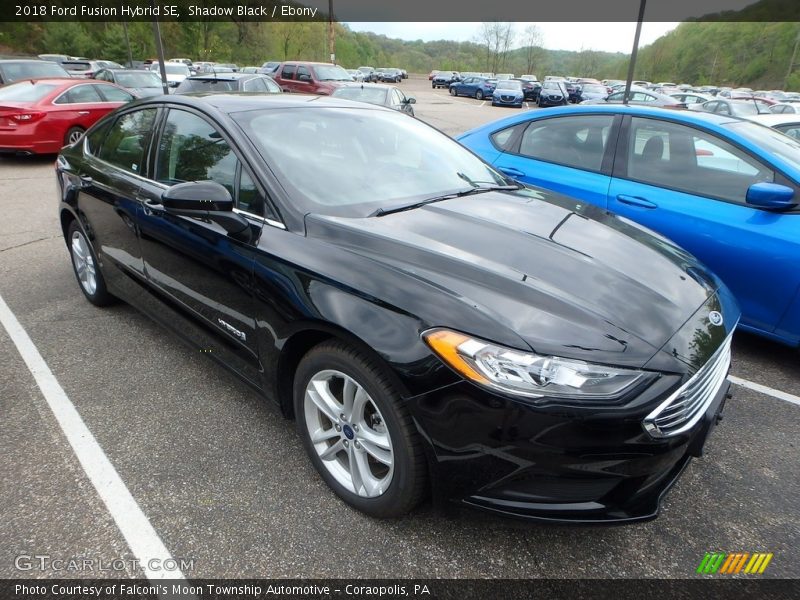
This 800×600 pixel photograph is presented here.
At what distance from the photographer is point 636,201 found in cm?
Answer: 356

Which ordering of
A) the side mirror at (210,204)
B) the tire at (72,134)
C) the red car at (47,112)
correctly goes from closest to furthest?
the side mirror at (210,204), the red car at (47,112), the tire at (72,134)

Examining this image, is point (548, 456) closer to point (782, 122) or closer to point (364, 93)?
point (782, 122)

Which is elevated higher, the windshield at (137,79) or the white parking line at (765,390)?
the windshield at (137,79)

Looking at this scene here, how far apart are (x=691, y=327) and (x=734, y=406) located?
4.42ft

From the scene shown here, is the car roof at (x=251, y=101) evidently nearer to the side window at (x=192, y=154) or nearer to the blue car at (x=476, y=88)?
the side window at (x=192, y=154)

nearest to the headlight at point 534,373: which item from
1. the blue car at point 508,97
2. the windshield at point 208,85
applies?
the windshield at point 208,85

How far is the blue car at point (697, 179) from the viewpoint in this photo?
2979mm

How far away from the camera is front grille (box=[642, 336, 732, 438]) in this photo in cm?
159

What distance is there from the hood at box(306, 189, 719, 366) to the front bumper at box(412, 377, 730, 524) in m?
0.20

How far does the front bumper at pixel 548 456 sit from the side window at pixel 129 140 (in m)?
2.48

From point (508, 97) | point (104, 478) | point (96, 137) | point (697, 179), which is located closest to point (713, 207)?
point (697, 179)

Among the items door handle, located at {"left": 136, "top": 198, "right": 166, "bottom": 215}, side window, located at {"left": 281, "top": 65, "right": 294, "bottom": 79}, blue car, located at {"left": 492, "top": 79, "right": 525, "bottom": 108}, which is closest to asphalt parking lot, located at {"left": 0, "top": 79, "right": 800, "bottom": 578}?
door handle, located at {"left": 136, "top": 198, "right": 166, "bottom": 215}

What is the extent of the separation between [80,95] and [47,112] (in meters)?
1.00

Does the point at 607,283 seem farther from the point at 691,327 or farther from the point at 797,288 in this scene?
the point at 797,288
